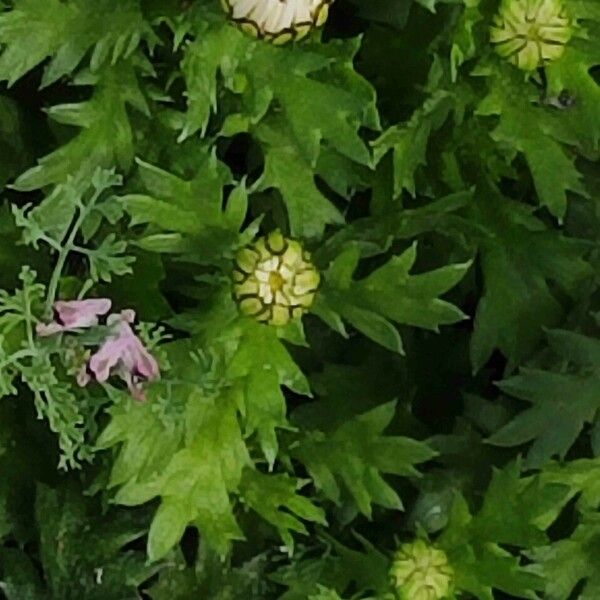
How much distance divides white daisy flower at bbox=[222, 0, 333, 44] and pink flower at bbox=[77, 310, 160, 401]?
0.65 feet

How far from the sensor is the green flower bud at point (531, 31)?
913 mm

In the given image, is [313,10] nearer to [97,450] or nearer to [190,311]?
[190,311]

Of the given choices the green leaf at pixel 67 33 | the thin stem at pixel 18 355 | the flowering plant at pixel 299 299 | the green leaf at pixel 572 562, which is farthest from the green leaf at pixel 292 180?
the green leaf at pixel 572 562

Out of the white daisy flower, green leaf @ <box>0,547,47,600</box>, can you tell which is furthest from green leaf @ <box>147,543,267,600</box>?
the white daisy flower

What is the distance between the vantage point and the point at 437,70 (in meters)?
0.97

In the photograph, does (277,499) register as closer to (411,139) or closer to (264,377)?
(264,377)

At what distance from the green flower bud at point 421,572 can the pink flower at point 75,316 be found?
0.30 meters

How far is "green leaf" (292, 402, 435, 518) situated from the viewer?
1008 millimetres

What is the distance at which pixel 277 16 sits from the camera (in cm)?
85

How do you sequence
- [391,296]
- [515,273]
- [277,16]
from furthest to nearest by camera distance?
[515,273]
[391,296]
[277,16]

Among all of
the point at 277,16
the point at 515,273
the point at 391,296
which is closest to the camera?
the point at 277,16

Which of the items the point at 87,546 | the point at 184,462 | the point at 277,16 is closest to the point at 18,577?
the point at 87,546

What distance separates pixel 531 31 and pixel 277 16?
0.62ft

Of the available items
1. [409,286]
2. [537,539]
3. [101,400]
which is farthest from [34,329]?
[537,539]
